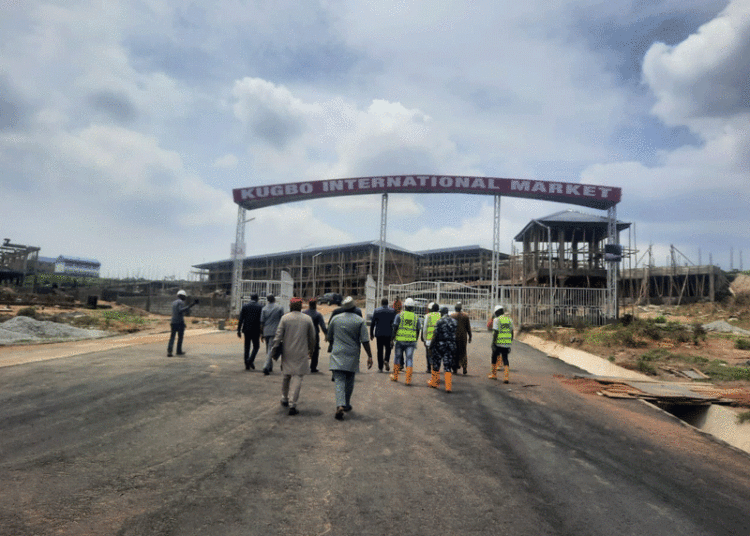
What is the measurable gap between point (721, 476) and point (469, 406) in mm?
3463

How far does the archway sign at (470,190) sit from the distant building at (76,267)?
65.0 m

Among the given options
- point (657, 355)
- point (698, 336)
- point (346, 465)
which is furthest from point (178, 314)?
point (698, 336)

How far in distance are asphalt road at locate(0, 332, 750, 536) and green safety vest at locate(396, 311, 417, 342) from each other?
1.46 metres

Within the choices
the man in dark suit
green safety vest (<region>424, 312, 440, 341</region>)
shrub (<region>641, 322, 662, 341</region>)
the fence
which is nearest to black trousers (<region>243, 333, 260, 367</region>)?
the man in dark suit

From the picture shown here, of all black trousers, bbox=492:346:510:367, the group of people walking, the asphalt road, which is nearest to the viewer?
the asphalt road

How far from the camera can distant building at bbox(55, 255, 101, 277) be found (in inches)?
2978

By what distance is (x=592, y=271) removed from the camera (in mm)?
30156

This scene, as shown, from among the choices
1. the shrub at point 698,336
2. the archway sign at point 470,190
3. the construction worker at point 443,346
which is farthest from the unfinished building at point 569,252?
the construction worker at point 443,346

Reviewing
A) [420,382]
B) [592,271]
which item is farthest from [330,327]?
[592,271]

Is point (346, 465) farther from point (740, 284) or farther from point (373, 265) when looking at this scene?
point (373, 265)

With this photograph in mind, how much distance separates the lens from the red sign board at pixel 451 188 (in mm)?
24641

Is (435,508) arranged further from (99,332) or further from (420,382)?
(99,332)

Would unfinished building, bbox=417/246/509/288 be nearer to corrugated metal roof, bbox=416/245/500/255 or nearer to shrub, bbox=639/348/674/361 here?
corrugated metal roof, bbox=416/245/500/255

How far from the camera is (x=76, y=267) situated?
78062mm
